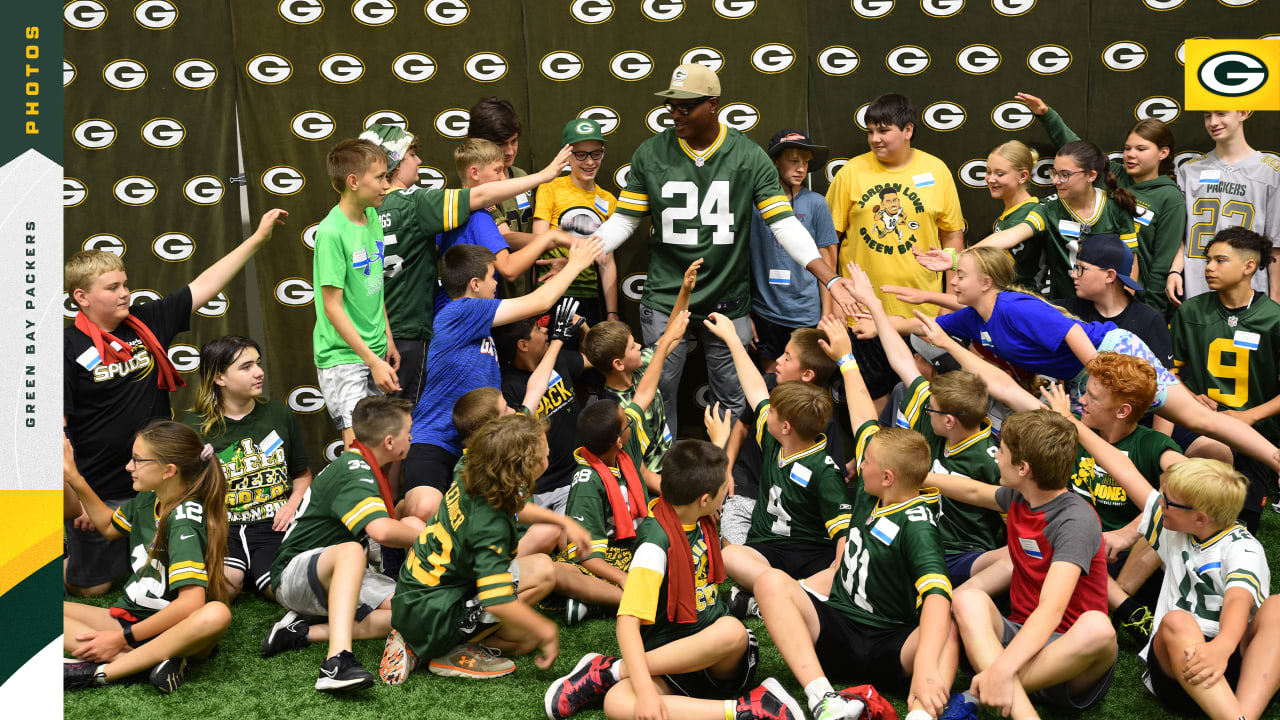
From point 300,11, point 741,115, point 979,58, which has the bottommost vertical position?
point 741,115

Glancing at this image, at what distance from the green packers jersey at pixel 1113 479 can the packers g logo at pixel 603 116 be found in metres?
3.10

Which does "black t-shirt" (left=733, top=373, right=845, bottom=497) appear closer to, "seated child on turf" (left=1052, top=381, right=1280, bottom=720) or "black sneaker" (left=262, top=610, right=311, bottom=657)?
"seated child on turf" (left=1052, top=381, right=1280, bottom=720)

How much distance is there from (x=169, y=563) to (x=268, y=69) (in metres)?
3.19

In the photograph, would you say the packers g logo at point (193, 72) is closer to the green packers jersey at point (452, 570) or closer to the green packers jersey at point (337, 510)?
the green packers jersey at point (337, 510)

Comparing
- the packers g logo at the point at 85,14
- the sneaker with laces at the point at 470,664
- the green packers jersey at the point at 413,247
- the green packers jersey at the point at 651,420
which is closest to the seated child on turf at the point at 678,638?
the sneaker with laces at the point at 470,664

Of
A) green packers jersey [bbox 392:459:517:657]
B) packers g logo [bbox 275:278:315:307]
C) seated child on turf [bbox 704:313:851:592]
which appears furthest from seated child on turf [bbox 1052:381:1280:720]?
packers g logo [bbox 275:278:315:307]

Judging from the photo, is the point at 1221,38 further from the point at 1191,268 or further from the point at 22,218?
the point at 22,218

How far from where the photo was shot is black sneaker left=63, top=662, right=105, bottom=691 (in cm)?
378

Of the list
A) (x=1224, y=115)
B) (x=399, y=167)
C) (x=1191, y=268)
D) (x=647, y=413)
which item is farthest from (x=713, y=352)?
(x=1224, y=115)

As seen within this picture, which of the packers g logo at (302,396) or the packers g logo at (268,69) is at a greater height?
the packers g logo at (268,69)

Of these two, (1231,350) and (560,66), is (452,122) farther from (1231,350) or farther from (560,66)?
(1231,350)

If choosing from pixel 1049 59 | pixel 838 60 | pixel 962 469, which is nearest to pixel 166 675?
pixel 962 469

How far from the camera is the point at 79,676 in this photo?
12.4ft

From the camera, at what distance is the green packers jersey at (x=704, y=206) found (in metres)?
5.30
